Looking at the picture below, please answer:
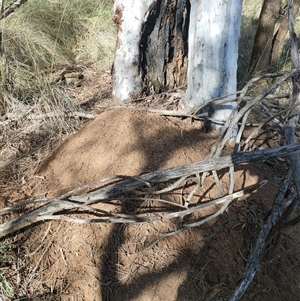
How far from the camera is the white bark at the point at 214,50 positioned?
2617 millimetres

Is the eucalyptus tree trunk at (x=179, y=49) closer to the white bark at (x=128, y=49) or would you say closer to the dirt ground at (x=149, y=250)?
the white bark at (x=128, y=49)

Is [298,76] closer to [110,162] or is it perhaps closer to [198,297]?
[110,162]

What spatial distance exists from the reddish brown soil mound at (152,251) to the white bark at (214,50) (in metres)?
0.46

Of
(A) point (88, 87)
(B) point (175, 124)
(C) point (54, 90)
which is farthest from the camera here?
(A) point (88, 87)

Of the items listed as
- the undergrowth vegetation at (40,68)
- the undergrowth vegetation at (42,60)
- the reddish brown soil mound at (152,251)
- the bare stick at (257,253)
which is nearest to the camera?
the bare stick at (257,253)

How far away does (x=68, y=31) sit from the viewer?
5.10 meters

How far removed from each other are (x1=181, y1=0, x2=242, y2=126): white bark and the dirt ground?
456 mm

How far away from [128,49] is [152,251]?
171 cm

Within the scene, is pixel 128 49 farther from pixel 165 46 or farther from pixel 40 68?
pixel 40 68

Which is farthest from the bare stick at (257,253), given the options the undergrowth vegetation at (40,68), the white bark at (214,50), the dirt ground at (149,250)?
the undergrowth vegetation at (40,68)

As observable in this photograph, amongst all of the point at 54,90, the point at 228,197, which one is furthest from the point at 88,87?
the point at 228,197

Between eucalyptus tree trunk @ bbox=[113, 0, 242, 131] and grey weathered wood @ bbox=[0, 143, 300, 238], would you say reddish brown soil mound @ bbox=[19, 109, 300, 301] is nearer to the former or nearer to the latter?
grey weathered wood @ bbox=[0, 143, 300, 238]

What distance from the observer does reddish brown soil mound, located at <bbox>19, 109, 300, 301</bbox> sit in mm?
2098

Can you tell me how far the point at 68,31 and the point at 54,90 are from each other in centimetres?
198
